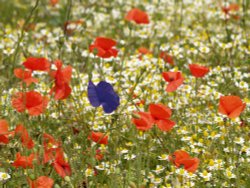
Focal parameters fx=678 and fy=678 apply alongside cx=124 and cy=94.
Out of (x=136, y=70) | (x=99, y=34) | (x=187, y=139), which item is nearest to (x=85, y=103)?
(x=136, y=70)

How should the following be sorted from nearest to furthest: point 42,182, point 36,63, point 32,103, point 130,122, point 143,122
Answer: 1. point 42,182
2. point 143,122
3. point 32,103
4. point 130,122
5. point 36,63

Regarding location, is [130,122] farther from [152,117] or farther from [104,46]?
[104,46]

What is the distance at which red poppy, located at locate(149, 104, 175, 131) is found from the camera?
2732 mm

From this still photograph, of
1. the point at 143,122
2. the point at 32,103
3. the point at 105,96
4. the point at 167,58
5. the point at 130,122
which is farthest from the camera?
the point at 167,58

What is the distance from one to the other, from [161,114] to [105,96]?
256 mm

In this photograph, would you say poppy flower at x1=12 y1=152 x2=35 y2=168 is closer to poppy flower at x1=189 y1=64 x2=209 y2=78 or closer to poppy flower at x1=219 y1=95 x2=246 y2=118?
poppy flower at x1=219 y1=95 x2=246 y2=118

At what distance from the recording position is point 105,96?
9.32 ft

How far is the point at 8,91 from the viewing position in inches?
164

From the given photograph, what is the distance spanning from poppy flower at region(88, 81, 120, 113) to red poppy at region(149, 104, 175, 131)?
17cm

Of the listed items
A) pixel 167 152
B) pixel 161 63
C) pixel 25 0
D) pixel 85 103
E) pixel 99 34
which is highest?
pixel 25 0

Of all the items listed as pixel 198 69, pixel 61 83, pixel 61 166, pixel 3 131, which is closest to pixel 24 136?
pixel 3 131

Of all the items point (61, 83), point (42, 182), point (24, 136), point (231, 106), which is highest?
point (61, 83)

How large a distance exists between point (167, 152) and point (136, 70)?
113 centimetres

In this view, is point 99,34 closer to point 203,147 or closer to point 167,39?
point 167,39
